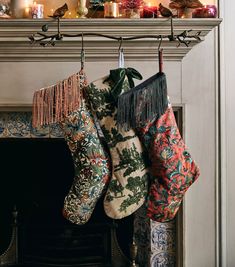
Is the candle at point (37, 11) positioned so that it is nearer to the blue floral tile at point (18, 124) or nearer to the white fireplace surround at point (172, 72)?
the white fireplace surround at point (172, 72)

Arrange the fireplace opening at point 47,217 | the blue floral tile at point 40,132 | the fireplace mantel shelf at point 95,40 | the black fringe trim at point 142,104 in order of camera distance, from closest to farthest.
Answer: the black fringe trim at point 142,104 → the fireplace mantel shelf at point 95,40 → the blue floral tile at point 40,132 → the fireplace opening at point 47,217

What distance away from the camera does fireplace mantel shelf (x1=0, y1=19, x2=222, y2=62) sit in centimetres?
203

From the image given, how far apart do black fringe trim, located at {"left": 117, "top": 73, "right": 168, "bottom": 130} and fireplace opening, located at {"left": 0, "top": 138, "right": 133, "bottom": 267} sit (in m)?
0.68

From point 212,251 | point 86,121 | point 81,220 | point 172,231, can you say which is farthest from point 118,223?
point 86,121

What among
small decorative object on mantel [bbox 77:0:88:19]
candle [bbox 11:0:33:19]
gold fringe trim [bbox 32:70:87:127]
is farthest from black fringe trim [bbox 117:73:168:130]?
candle [bbox 11:0:33:19]

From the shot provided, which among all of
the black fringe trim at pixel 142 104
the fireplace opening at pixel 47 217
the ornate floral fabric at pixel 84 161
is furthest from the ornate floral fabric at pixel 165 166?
the fireplace opening at pixel 47 217

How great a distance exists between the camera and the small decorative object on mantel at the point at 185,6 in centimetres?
204

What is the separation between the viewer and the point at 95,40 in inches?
81.0

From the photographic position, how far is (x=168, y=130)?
1.76 meters

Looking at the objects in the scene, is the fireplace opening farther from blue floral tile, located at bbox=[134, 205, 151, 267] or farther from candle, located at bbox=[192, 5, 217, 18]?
candle, located at bbox=[192, 5, 217, 18]

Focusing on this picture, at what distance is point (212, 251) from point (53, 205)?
2.39 ft

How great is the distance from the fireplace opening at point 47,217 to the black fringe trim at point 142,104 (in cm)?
A: 68

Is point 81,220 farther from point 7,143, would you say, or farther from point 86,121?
point 7,143

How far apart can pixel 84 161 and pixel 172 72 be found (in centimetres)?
62
